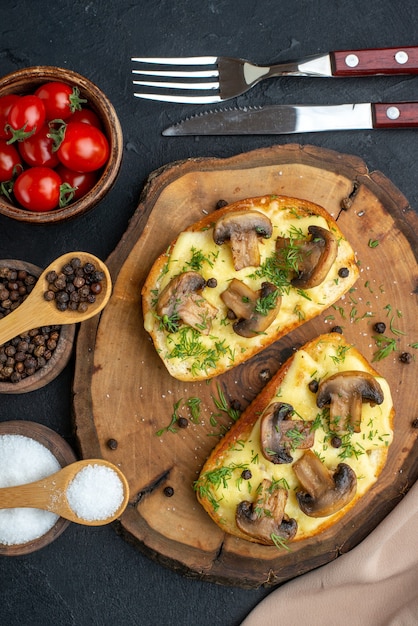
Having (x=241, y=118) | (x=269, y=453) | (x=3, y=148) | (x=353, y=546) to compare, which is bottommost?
(x=353, y=546)

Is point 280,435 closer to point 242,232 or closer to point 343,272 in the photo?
point 343,272

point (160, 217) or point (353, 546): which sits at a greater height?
point (160, 217)

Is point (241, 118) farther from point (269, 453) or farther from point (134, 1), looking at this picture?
point (269, 453)

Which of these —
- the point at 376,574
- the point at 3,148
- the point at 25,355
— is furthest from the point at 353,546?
the point at 3,148

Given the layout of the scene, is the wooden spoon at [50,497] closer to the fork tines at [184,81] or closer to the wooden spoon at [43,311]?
the wooden spoon at [43,311]

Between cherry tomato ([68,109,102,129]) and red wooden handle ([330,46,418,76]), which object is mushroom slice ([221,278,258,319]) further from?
red wooden handle ([330,46,418,76])

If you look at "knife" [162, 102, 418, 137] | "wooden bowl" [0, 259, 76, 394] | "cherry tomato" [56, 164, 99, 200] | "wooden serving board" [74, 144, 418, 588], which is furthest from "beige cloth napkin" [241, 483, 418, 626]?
"cherry tomato" [56, 164, 99, 200]

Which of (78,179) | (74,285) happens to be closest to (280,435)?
(74,285)
